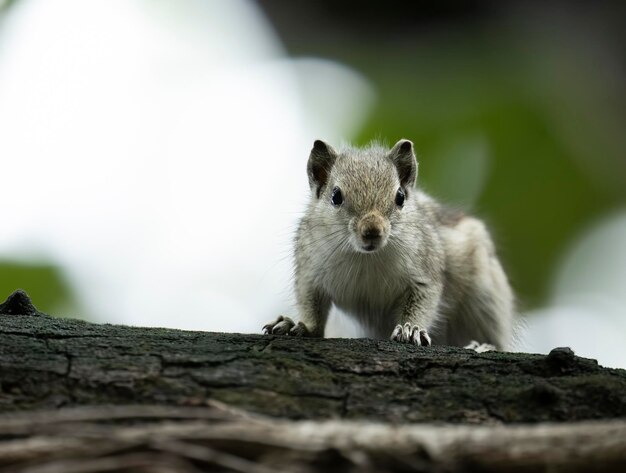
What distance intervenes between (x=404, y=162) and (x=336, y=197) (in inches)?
23.9

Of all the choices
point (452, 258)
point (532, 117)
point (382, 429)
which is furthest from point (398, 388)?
point (532, 117)

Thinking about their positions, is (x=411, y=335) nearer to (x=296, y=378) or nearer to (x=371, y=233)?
(x=371, y=233)

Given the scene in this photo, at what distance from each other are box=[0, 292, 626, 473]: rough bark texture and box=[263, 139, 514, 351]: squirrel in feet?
4.06

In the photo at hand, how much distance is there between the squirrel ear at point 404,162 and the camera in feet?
18.2

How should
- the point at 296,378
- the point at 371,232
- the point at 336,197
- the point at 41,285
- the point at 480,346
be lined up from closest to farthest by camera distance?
the point at 296,378 < the point at 371,232 < the point at 336,197 < the point at 480,346 < the point at 41,285

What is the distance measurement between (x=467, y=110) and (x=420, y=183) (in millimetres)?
777

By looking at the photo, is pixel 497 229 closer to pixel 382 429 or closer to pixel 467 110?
pixel 467 110

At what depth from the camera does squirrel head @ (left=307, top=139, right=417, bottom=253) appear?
4867mm

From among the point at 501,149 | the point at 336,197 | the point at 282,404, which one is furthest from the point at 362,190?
the point at 501,149

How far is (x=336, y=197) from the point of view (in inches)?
208

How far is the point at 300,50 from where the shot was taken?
8.11 metres

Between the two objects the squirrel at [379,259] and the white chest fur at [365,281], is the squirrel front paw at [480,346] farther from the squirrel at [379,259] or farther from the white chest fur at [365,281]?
the white chest fur at [365,281]

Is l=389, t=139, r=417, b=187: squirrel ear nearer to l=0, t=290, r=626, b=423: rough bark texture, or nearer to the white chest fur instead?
the white chest fur

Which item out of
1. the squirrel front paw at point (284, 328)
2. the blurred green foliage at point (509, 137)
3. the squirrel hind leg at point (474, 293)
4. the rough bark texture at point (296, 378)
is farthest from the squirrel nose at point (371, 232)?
the blurred green foliage at point (509, 137)
